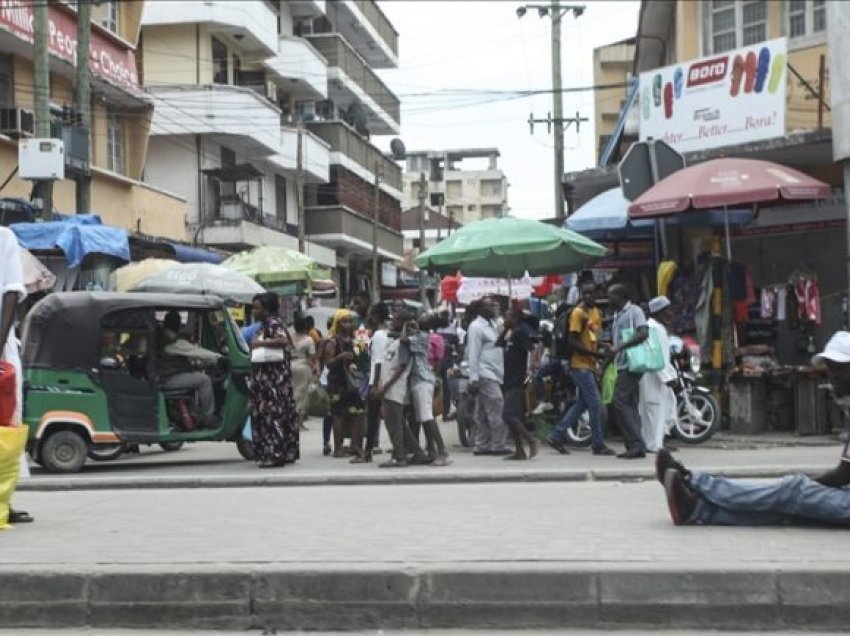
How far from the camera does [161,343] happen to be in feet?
42.9

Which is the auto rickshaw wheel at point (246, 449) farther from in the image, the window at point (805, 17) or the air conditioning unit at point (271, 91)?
the air conditioning unit at point (271, 91)

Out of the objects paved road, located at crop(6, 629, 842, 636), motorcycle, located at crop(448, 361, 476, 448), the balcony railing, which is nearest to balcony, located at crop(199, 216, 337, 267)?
the balcony railing

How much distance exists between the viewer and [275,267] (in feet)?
73.3

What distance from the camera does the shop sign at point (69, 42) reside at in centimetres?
2016

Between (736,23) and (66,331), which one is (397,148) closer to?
(736,23)

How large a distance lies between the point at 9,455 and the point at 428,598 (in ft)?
10.2

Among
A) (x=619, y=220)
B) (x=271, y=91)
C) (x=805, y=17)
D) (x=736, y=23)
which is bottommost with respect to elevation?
(x=619, y=220)

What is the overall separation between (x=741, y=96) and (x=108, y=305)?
10.2 m

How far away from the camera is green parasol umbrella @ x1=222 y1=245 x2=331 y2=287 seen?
22.2 meters

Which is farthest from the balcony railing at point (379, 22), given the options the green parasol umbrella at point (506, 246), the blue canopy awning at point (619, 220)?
the green parasol umbrella at point (506, 246)

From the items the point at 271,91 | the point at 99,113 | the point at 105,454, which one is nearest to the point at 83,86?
the point at 99,113

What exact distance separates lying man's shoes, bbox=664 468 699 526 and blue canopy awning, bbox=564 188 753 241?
851 centimetres

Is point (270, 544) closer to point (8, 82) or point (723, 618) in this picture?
point (723, 618)

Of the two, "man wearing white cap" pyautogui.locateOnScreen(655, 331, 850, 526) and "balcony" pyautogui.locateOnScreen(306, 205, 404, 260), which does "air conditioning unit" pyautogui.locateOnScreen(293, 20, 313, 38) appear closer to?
"balcony" pyautogui.locateOnScreen(306, 205, 404, 260)
